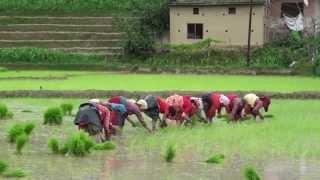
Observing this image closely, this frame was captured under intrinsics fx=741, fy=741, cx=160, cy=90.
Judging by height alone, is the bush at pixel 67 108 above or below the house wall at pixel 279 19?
below

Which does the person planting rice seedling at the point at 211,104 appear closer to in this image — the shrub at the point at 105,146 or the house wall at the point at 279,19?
the shrub at the point at 105,146

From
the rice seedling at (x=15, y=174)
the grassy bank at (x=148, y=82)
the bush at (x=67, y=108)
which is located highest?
the rice seedling at (x=15, y=174)

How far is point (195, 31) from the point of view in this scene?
144 ft

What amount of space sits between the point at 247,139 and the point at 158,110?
251 centimetres

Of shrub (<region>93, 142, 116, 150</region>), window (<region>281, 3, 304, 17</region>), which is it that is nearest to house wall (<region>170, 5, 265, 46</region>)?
window (<region>281, 3, 304, 17</region>)

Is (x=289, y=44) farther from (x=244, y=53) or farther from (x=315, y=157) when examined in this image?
(x=315, y=157)

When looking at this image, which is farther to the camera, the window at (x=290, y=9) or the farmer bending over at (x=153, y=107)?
the window at (x=290, y=9)

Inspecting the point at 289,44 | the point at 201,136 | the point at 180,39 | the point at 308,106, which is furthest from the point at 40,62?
the point at 201,136

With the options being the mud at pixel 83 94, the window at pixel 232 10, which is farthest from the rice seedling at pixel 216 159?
the window at pixel 232 10

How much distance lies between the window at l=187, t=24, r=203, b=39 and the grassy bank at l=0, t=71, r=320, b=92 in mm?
10320

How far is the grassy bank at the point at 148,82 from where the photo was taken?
26.3 meters

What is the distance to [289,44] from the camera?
→ 41.1 metres

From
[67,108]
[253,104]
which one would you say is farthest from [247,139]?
[67,108]

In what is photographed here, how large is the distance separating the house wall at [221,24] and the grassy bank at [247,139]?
80.1ft
